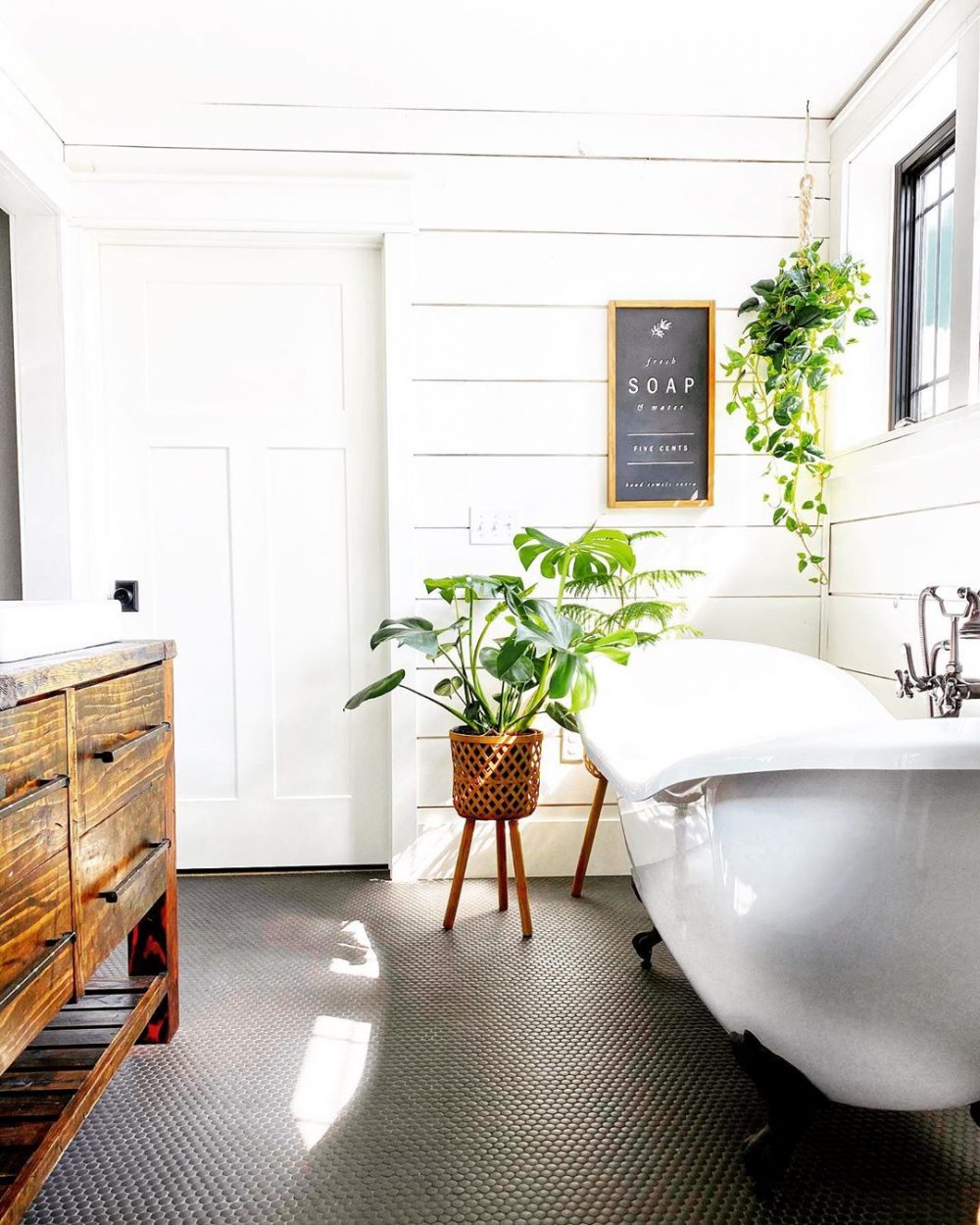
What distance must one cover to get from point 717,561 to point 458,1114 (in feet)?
5.41

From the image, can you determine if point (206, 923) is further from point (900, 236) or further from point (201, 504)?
point (900, 236)

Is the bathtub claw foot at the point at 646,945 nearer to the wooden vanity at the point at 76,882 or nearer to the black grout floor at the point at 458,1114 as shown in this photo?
the black grout floor at the point at 458,1114

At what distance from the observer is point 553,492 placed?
2.46m

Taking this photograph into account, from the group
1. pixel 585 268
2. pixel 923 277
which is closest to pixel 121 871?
pixel 585 268

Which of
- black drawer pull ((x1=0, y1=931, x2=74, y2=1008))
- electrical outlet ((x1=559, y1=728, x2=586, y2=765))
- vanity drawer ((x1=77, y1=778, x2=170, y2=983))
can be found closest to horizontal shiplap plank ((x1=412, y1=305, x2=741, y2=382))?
electrical outlet ((x1=559, y1=728, x2=586, y2=765))

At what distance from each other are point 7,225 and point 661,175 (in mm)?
1839

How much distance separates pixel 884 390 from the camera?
2393mm

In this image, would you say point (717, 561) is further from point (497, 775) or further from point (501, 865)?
point (501, 865)

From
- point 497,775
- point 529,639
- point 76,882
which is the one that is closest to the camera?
point 76,882

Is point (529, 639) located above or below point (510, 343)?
below

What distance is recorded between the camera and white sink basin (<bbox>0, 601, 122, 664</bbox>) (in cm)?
102

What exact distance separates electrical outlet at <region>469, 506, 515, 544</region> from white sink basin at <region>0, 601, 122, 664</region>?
1.16 m

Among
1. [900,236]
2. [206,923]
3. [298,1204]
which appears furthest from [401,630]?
[900,236]

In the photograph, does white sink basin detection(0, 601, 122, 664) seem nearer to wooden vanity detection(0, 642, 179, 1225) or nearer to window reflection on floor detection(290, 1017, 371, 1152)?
wooden vanity detection(0, 642, 179, 1225)
